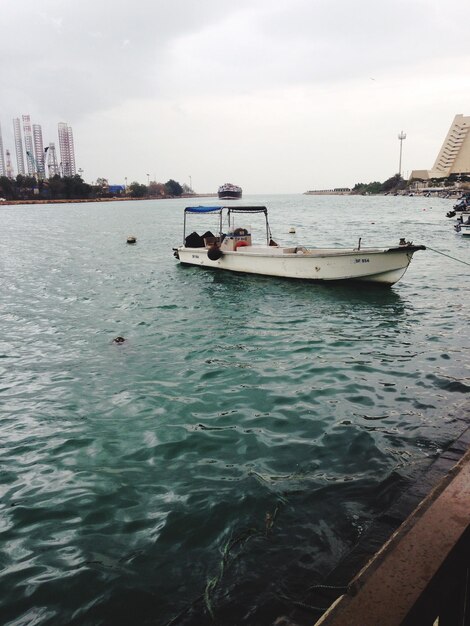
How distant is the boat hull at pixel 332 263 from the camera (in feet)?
54.3

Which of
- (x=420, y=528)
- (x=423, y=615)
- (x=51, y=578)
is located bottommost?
(x=51, y=578)

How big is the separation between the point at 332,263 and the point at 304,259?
42.9 inches

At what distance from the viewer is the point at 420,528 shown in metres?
2.34

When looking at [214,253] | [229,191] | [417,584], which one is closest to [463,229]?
[214,253]

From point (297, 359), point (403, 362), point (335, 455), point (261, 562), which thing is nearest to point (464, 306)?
point (403, 362)

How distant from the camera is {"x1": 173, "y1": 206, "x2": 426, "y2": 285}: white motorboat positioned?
16.6m

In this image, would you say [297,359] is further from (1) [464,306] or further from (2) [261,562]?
(1) [464,306]

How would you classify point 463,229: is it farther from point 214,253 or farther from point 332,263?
point 214,253

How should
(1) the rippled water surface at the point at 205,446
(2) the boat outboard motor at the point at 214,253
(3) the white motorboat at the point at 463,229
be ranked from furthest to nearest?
(3) the white motorboat at the point at 463,229, (2) the boat outboard motor at the point at 214,253, (1) the rippled water surface at the point at 205,446

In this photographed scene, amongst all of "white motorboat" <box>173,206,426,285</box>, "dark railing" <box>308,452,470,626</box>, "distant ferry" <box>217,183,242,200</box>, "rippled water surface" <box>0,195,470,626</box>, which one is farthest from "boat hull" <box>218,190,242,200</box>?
"dark railing" <box>308,452,470,626</box>

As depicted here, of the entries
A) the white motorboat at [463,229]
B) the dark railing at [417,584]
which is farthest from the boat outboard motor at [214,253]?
the white motorboat at [463,229]

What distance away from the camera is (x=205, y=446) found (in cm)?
666

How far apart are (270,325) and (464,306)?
6.84 meters

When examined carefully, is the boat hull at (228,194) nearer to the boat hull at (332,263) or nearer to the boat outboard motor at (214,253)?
the boat outboard motor at (214,253)
